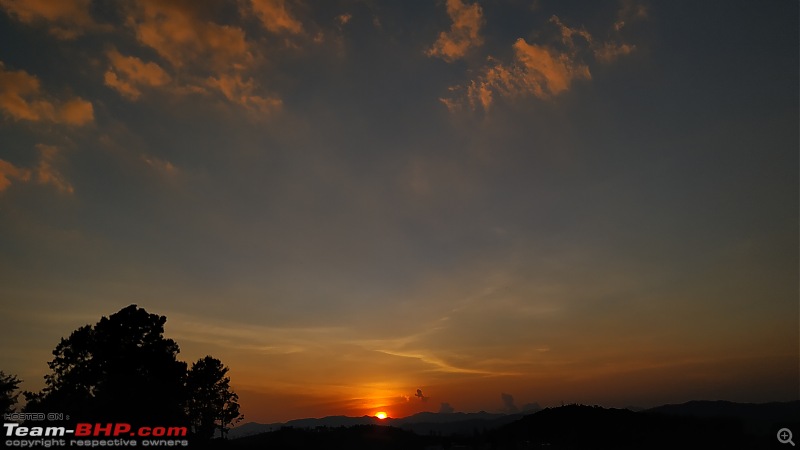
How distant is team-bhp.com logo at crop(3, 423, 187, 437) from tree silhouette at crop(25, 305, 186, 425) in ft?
7.55

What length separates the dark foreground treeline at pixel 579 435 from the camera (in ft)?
224

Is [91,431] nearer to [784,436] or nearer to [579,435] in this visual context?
[579,435]

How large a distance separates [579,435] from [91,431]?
6746 centimetres

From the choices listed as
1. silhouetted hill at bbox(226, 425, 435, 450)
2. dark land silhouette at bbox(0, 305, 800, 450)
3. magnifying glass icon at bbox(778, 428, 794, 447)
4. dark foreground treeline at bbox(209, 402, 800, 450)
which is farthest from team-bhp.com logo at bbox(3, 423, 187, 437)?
magnifying glass icon at bbox(778, 428, 794, 447)

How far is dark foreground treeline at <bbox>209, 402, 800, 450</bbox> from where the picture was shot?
224ft

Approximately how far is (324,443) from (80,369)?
38.7m

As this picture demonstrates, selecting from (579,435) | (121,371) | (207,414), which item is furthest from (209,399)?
(579,435)

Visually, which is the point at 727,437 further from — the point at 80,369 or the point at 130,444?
the point at 80,369

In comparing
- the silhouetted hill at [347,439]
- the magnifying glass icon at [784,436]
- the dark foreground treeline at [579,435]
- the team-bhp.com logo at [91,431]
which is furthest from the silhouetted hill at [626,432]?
the team-bhp.com logo at [91,431]

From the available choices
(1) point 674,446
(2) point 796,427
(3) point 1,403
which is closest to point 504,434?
(1) point 674,446

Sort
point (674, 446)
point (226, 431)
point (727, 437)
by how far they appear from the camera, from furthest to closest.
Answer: point (226, 431) → point (727, 437) → point (674, 446)

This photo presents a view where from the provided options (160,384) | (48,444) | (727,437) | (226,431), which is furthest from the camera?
(226,431)

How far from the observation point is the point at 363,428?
8562 centimetres

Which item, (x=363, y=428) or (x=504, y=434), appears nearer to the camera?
(x=504, y=434)
